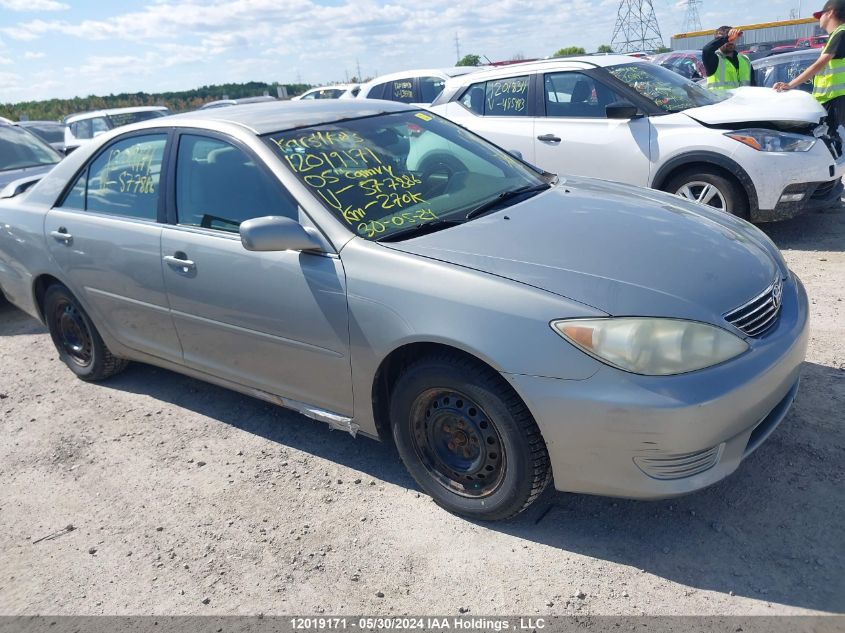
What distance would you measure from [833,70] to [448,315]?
6.49m

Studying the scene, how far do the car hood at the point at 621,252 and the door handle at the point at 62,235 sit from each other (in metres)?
2.32

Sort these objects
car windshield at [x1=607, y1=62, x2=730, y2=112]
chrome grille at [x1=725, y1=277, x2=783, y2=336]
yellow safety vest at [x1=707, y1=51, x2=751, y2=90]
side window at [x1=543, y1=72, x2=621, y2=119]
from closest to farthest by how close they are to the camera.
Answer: chrome grille at [x1=725, y1=277, x2=783, y2=336], car windshield at [x1=607, y1=62, x2=730, y2=112], side window at [x1=543, y1=72, x2=621, y2=119], yellow safety vest at [x1=707, y1=51, x2=751, y2=90]

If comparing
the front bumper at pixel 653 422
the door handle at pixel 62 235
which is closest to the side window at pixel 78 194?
the door handle at pixel 62 235

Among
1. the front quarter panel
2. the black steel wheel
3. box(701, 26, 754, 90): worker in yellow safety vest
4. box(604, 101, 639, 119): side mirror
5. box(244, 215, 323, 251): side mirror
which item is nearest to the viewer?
the front quarter panel

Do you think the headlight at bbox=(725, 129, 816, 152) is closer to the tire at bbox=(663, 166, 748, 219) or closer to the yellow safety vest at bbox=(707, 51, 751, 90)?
the tire at bbox=(663, 166, 748, 219)

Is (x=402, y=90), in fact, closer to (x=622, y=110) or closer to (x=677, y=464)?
(x=622, y=110)

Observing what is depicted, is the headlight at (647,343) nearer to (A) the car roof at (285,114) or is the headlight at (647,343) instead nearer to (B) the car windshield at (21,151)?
(A) the car roof at (285,114)

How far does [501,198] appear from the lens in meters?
3.50

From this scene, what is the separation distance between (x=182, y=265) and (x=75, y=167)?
4.56 feet

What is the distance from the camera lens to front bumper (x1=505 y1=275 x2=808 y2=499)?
2381mm

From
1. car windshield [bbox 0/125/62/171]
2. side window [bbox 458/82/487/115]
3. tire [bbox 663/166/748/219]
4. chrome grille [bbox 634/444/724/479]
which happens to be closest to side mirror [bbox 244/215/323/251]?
chrome grille [bbox 634/444/724/479]

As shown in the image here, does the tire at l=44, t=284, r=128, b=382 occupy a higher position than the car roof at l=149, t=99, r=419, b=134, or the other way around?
the car roof at l=149, t=99, r=419, b=134

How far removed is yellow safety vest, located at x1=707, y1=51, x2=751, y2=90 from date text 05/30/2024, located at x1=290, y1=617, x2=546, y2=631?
7396 mm

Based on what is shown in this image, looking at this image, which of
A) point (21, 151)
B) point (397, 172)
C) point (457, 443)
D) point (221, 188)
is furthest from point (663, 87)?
point (21, 151)
